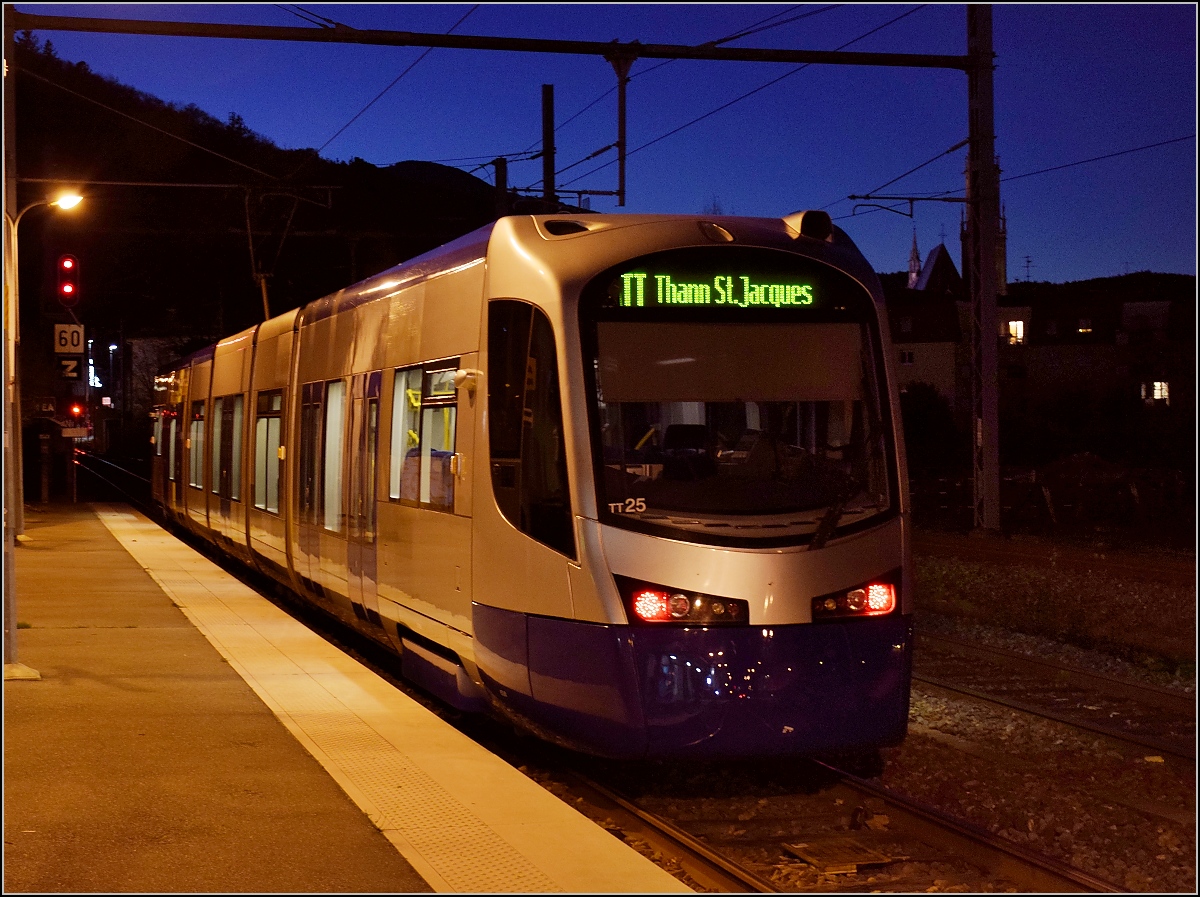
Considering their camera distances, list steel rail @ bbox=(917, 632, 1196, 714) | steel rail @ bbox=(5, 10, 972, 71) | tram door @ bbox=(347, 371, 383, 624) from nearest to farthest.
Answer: steel rail @ bbox=(917, 632, 1196, 714)
tram door @ bbox=(347, 371, 383, 624)
steel rail @ bbox=(5, 10, 972, 71)

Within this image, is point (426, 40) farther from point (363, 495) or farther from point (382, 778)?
point (382, 778)

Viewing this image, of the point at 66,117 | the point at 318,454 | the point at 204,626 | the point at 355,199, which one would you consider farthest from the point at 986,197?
the point at 66,117

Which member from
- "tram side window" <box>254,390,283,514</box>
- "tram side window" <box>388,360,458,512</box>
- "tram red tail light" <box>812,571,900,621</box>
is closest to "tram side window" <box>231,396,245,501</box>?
"tram side window" <box>254,390,283,514</box>

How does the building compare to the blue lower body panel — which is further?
the building

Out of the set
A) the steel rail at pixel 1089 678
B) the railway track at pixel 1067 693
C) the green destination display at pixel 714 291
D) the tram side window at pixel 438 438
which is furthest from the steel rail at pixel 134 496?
the green destination display at pixel 714 291

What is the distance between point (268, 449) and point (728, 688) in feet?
32.2

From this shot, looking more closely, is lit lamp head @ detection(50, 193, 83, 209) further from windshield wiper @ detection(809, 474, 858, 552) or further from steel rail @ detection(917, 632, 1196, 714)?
windshield wiper @ detection(809, 474, 858, 552)

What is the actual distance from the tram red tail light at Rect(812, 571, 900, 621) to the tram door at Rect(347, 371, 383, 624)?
14.1 ft

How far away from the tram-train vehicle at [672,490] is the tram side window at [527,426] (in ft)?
0.05

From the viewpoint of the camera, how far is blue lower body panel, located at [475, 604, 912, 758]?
6.68m

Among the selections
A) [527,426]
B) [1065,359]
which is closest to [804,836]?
[527,426]

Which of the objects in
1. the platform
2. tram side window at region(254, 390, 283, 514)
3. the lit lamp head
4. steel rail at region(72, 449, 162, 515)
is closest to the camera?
the platform

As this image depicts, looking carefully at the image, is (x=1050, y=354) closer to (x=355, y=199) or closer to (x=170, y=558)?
(x=355, y=199)

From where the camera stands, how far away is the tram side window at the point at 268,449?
1475cm
